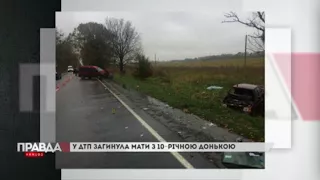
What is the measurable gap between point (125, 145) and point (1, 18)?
1.08m

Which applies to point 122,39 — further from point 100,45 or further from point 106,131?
point 106,131

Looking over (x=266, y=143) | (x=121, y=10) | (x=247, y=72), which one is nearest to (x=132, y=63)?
(x=121, y=10)

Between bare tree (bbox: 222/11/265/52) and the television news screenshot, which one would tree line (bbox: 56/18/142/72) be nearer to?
the television news screenshot

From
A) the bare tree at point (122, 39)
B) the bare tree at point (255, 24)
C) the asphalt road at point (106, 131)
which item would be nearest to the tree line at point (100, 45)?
the bare tree at point (122, 39)

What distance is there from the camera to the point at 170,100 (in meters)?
1.72

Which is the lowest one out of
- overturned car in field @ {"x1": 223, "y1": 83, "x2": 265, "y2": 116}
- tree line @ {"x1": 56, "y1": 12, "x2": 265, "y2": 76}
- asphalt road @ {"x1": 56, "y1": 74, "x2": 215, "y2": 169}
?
asphalt road @ {"x1": 56, "y1": 74, "x2": 215, "y2": 169}

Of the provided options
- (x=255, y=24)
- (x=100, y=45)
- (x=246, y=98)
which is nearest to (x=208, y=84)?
(x=246, y=98)

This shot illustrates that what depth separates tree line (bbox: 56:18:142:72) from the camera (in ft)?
5.61

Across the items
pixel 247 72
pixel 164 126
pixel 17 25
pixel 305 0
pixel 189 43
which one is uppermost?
pixel 305 0

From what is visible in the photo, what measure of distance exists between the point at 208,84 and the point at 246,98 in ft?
0.80

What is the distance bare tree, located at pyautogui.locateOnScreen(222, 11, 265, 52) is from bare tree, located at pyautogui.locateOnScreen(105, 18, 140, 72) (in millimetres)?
569

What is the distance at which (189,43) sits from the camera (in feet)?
5.57

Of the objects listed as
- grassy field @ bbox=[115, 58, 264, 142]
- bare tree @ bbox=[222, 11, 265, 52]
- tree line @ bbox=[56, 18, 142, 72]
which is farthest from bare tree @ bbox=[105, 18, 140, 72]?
bare tree @ bbox=[222, 11, 265, 52]

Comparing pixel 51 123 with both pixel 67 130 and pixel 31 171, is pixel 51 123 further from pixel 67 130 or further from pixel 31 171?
pixel 31 171
